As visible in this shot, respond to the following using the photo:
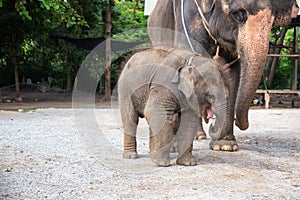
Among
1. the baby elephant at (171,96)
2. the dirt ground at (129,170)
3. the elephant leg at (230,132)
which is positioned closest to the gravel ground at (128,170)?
the dirt ground at (129,170)

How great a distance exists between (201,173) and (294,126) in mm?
4581

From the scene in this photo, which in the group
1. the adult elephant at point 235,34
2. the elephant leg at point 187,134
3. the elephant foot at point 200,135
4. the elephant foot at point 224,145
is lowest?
the elephant foot at point 200,135

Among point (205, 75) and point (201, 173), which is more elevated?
point (205, 75)

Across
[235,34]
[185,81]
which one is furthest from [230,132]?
[185,81]

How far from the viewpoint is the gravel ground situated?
309 centimetres

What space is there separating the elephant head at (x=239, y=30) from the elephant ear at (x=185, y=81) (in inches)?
18.6

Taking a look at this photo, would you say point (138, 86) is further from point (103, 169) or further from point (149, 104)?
point (103, 169)

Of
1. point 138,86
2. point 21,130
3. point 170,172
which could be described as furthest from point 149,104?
point 21,130

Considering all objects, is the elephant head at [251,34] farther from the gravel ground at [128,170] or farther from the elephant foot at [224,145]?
the elephant foot at [224,145]

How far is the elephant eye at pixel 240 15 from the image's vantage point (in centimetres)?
416

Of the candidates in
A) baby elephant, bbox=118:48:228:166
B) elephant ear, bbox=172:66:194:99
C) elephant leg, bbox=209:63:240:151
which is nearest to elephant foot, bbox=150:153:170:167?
baby elephant, bbox=118:48:228:166

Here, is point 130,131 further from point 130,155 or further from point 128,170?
point 128,170

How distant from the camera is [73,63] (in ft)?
59.6

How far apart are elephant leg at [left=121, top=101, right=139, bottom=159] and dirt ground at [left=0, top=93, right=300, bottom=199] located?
130 millimetres
